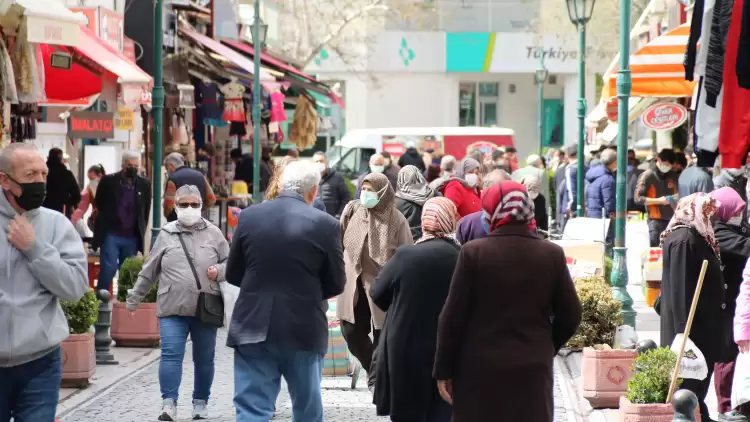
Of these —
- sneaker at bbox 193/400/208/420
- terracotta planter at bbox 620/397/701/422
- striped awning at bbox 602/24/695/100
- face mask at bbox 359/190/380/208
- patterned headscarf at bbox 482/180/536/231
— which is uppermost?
striped awning at bbox 602/24/695/100

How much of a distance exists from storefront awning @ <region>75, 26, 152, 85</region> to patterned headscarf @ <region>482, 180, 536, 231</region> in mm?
9585

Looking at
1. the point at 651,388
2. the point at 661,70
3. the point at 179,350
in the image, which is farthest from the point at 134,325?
the point at 661,70

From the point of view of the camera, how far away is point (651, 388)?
352 inches

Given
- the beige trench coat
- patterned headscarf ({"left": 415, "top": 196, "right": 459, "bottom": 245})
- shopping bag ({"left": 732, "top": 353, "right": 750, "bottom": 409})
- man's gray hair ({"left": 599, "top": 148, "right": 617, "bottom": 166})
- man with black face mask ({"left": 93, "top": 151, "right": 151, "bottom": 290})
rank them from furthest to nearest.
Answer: man's gray hair ({"left": 599, "top": 148, "right": 617, "bottom": 166})
man with black face mask ({"left": 93, "top": 151, "right": 151, "bottom": 290})
the beige trench coat
shopping bag ({"left": 732, "top": 353, "right": 750, "bottom": 409})
patterned headscarf ({"left": 415, "top": 196, "right": 459, "bottom": 245})

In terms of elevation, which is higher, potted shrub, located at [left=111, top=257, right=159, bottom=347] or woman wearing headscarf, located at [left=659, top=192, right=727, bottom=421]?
woman wearing headscarf, located at [left=659, top=192, right=727, bottom=421]

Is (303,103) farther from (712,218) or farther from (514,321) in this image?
(514,321)

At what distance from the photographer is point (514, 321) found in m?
6.58

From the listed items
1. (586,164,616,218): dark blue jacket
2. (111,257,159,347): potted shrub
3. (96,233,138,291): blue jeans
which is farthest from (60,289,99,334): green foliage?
(586,164,616,218): dark blue jacket

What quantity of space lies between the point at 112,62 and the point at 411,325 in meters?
9.39

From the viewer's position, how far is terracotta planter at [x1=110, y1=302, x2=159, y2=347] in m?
14.6

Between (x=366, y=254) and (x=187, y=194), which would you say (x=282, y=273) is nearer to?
(x=187, y=194)

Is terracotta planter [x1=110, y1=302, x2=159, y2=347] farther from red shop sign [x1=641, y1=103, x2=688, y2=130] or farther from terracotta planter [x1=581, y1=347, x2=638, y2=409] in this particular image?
red shop sign [x1=641, y1=103, x2=688, y2=130]

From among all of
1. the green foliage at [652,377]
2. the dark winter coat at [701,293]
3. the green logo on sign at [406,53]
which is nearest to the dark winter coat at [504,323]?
the green foliage at [652,377]

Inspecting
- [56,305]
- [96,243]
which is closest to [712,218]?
[56,305]
